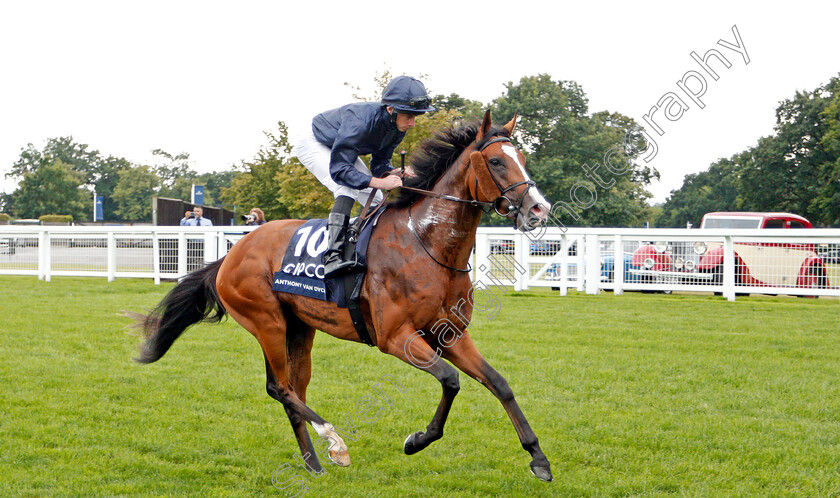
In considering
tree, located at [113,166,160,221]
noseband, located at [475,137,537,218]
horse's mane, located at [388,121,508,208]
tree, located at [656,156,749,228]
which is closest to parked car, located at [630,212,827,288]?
horse's mane, located at [388,121,508,208]

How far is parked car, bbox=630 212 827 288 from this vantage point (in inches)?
517

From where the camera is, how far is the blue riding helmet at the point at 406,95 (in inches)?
175

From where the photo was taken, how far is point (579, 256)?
49.1ft

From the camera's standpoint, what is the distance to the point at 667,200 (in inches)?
3236

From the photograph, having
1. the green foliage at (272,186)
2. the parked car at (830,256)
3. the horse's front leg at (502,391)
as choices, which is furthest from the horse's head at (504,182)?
the green foliage at (272,186)

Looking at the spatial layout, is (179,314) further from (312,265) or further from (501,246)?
(501,246)

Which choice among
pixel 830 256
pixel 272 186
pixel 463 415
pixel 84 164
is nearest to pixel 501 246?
pixel 830 256

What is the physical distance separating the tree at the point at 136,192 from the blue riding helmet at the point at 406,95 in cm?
9016

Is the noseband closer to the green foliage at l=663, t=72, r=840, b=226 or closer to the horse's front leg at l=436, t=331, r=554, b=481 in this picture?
the horse's front leg at l=436, t=331, r=554, b=481

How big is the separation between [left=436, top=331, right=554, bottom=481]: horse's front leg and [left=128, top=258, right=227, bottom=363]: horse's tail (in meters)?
2.25

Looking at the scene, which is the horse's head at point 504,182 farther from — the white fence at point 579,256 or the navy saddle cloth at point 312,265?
the white fence at point 579,256

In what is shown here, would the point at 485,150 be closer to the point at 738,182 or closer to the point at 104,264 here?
the point at 104,264

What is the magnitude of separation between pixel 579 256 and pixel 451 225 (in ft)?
36.6

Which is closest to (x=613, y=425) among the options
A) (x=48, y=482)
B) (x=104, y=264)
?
(x=48, y=482)
